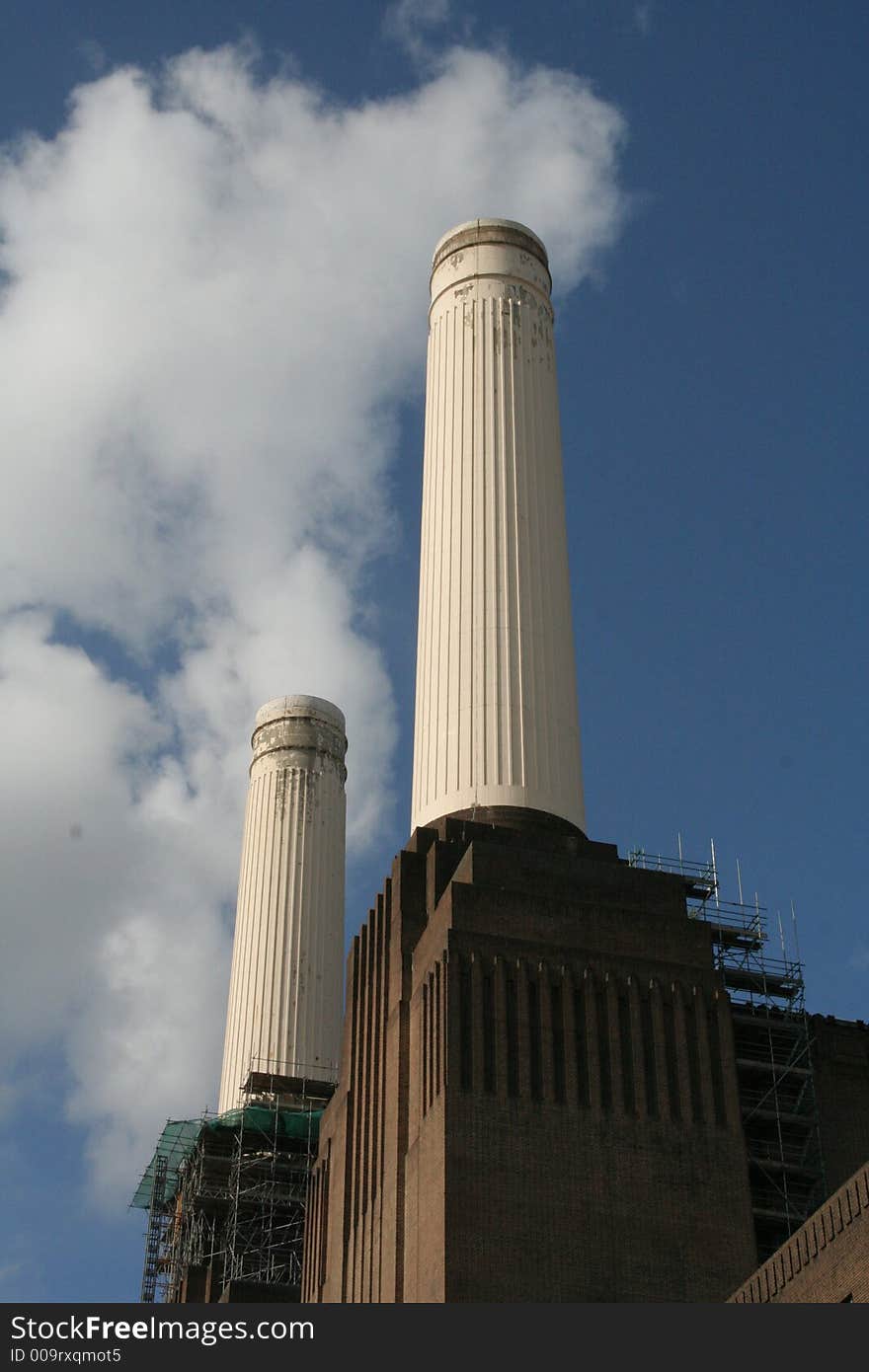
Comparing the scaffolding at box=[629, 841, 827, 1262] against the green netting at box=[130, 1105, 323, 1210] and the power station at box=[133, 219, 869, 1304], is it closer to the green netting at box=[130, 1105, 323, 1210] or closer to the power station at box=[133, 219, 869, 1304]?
the power station at box=[133, 219, 869, 1304]

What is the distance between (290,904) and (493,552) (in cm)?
2835

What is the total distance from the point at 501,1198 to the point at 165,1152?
40.4m

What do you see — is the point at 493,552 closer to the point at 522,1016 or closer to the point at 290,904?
the point at 522,1016

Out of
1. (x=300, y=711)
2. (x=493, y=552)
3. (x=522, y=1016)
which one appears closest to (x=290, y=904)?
(x=300, y=711)

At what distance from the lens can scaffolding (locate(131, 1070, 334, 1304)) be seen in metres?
70.1

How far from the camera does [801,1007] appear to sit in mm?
50156

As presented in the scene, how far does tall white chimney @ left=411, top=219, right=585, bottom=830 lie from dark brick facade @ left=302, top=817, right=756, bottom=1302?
3575 millimetres

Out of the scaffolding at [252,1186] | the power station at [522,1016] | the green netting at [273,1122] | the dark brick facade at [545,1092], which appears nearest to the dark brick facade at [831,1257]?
the power station at [522,1016]

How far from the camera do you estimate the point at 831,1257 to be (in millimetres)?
32719

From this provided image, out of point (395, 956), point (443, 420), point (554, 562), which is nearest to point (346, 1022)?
point (395, 956)

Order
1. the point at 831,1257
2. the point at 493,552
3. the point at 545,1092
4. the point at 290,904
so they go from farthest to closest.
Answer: the point at 290,904, the point at 493,552, the point at 545,1092, the point at 831,1257

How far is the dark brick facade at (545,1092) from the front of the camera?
4003 centimetres

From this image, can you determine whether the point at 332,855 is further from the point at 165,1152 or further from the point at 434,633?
the point at 434,633

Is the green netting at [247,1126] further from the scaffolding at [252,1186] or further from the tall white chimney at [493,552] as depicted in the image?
the tall white chimney at [493,552]
